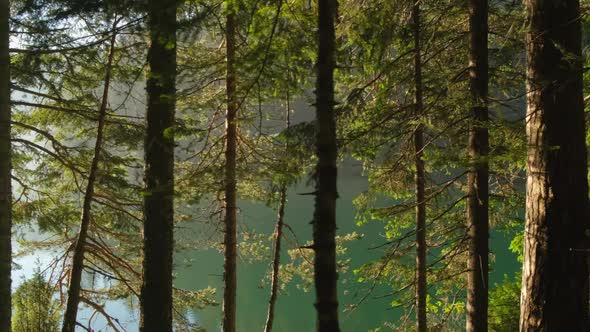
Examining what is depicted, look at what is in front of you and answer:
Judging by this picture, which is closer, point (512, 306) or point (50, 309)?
point (50, 309)

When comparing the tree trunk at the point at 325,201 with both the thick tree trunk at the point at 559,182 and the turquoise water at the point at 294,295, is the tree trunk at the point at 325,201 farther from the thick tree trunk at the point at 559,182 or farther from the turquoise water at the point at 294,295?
the turquoise water at the point at 294,295

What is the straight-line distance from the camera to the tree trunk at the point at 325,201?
9.62 feet

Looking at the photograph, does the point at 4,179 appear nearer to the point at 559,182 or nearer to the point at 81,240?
the point at 81,240

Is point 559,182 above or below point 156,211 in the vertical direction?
below

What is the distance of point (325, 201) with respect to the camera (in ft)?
9.69

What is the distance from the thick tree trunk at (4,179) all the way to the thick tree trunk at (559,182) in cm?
401

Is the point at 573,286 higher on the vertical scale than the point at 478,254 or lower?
lower

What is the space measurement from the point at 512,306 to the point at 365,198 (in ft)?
8.92

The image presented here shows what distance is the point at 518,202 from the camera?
193 inches

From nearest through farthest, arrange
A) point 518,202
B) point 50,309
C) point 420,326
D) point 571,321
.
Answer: point 571,321 < point 518,202 < point 420,326 < point 50,309

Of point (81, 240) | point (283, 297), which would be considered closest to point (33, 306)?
point (81, 240)

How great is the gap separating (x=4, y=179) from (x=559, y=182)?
13.6ft

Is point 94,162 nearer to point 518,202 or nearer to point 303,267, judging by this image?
point 303,267

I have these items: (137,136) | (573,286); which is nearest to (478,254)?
(573,286)
